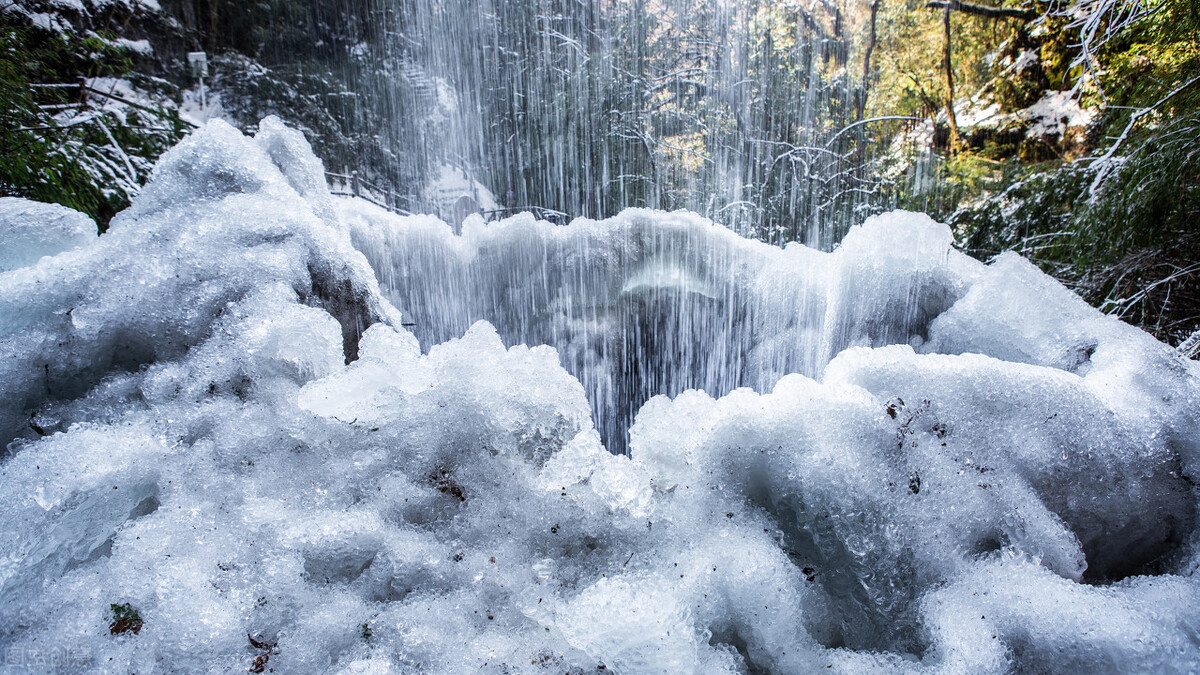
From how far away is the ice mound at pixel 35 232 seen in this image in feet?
3.34

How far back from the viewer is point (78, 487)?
0.62 metres

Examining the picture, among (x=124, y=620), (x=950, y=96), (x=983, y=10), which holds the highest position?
(x=983, y=10)

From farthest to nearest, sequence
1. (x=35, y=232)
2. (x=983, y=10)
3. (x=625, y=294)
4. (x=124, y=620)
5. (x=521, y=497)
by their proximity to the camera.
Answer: (x=983, y=10), (x=625, y=294), (x=35, y=232), (x=521, y=497), (x=124, y=620)

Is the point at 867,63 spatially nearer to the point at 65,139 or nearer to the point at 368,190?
the point at 368,190

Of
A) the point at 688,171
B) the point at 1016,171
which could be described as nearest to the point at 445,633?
the point at 1016,171

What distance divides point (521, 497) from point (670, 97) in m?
6.49

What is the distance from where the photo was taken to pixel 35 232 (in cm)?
104

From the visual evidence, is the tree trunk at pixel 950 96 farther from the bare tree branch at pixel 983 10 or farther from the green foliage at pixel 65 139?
the green foliage at pixel 65 139

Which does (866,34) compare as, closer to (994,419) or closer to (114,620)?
(994,419)

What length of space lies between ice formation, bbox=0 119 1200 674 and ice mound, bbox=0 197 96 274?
23 centimetres

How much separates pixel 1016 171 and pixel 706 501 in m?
5.09

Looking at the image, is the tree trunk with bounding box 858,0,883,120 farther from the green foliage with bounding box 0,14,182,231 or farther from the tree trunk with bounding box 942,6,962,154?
the green foliage with bounding box 0,14,182,231

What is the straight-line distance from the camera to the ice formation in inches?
22.4

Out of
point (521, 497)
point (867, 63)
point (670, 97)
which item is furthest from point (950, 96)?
point (521, 497)
